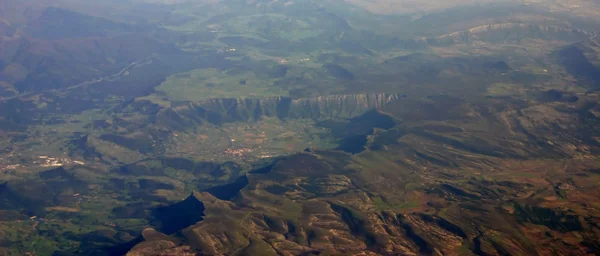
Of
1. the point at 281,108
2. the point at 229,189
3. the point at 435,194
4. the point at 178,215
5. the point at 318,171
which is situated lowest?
the point at 178,215

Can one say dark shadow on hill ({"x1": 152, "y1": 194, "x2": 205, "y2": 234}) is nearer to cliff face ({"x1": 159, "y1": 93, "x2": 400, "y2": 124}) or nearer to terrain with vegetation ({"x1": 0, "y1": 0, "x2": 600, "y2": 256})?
terrain with vegetation ({"x1": 0, "y1": 0, "x2": 600, "y2": 256})

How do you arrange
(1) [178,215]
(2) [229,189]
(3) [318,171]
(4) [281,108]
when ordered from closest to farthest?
(1) [178,215] → (2) [229,189] → (3) [318,171] → (4) [281,108]

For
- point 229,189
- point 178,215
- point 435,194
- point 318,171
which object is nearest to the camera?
point 178,215

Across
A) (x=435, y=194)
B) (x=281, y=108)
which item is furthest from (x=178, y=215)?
(x=281, y=108)

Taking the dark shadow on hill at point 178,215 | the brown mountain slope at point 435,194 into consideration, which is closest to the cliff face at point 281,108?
the brown mountain slope at point 435,194

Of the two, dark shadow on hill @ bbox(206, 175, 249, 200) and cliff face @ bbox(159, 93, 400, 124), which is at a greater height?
cliff face @ bbox(159, 93, 400, 124)

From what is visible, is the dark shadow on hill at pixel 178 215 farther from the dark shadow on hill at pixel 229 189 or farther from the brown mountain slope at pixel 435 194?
the dark shadow on hill at pixel 229 189

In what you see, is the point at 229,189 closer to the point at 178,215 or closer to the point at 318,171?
the point at 178,215

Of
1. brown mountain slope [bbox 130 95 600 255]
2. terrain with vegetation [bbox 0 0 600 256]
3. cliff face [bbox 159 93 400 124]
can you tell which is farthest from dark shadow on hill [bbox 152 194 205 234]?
cliff face [bbox 159 93 400 124]
